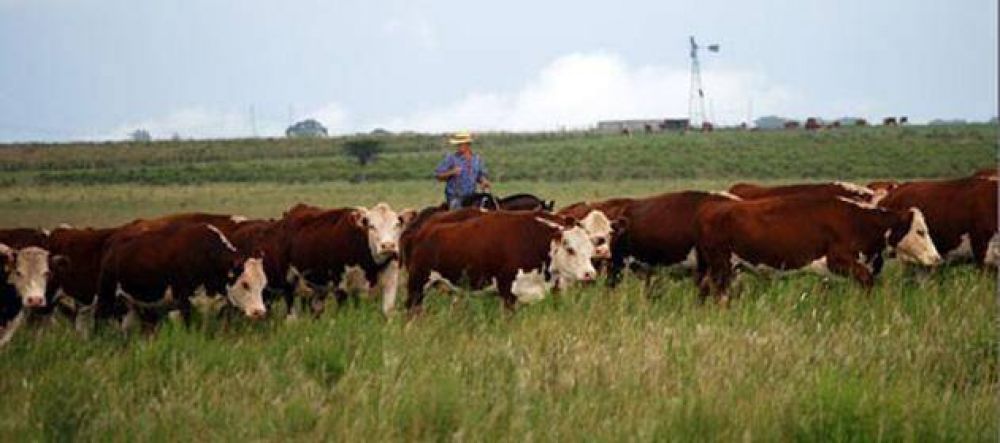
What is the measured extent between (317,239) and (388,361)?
5.31m

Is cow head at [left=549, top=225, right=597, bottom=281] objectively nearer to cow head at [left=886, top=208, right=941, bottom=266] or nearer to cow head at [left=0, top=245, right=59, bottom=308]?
cow head at [left=886, top=208, right=941, bottom=266]

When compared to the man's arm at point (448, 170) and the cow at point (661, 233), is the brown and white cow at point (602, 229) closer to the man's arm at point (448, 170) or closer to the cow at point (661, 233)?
the cow at point (661, 233)

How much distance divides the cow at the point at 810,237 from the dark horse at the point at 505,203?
10.6 feet

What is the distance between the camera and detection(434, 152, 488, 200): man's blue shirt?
1692 centimetres

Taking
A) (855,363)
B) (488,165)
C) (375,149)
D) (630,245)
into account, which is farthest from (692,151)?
(855,363)

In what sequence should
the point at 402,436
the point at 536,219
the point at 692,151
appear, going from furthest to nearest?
the point at 692,151
the point at 536,219
the point at 402,436

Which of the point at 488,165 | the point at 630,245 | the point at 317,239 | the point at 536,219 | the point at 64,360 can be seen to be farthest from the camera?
the point at 488,165

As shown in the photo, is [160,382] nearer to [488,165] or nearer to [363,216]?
[363,216]

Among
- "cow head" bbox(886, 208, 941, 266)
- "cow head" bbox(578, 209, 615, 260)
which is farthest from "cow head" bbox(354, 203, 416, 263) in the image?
"cow head" bbox(886, 208, 941, 266)

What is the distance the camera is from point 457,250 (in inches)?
517

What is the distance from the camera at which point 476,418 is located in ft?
25.3

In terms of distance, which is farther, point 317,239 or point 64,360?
point 317,239

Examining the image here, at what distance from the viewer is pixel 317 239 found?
558 inches

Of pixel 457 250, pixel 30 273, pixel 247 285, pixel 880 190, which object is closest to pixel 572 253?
pixel 457 250
